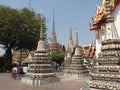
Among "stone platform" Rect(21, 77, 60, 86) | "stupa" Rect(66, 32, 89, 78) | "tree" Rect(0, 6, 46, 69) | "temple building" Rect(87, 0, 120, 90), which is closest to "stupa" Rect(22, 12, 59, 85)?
"stone platform" Rect(21, 77, 60, 86)

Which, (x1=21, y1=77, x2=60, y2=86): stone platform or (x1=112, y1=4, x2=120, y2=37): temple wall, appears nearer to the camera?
(x1=112, y1=4, x2=120, y2=37): temple wall

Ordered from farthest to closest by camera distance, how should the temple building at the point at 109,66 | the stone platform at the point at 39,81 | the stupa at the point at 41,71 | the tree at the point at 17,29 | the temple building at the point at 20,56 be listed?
the temple building at the point at 20,56 < the tree at the point at 17,29 < the stupa at the point at 41,71 < the stone platform at the point at 39,81 < the temple building at the point at 109,66

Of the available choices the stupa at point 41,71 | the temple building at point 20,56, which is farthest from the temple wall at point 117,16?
the temple building at point 20,56

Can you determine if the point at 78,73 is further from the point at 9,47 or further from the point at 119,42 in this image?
the point at 119,42

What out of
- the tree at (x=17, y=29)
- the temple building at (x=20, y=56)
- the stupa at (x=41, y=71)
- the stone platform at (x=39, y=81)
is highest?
the tree at (x=17, y=29)

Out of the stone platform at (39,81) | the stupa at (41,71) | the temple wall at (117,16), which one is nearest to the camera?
the temple wall at (117,16)

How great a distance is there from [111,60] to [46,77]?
10975mm

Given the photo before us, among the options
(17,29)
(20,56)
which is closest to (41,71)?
(17,29)

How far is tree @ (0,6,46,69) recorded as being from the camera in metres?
31.3

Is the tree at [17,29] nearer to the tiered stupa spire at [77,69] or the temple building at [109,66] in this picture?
the tiered stupa spire at [77,69]

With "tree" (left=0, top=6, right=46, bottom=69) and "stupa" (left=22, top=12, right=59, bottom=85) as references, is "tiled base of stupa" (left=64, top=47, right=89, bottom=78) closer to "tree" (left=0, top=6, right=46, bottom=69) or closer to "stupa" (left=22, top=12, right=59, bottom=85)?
"stupa" (left=22, top=12, right=59, bottom=85)

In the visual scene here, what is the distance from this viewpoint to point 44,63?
18.6 m

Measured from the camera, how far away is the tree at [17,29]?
3127 centimetres

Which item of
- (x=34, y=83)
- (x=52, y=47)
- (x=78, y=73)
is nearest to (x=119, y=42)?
(x=34, y=83)
